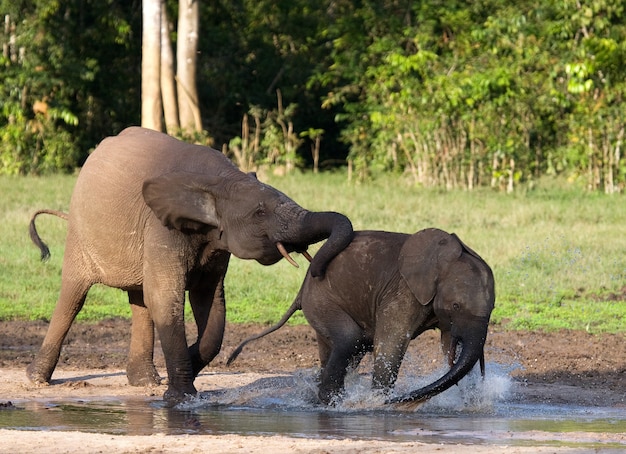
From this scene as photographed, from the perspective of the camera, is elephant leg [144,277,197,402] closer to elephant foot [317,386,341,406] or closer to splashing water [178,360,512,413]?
splashing water [178,360,512,413]

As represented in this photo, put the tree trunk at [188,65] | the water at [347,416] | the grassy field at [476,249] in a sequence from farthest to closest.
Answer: the tree trunk at [188,65]
the grassy field at [476,249]
the water at [347,416]

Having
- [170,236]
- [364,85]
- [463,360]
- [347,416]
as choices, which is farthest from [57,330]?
[364,85]

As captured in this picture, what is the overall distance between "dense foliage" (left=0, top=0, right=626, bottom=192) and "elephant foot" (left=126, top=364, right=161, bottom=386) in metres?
12.6

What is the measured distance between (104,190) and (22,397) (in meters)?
1.47

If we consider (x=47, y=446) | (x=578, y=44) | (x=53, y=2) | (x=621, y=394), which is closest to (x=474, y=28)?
(x=578, y=44)

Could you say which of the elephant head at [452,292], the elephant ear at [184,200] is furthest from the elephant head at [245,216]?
the elephant head at [452,292]

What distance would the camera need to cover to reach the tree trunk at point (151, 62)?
2195 cm

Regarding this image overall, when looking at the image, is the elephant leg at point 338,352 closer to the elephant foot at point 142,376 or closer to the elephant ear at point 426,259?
the elephant ear at point 426,259

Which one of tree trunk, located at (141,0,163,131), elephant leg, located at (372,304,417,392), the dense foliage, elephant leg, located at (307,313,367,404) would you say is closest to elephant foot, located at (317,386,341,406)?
elephant leg, located at (307,313,367,404)

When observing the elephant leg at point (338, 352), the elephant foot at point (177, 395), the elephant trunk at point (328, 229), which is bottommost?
the elephant foot at point (177, 395)

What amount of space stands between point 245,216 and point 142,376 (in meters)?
1.82

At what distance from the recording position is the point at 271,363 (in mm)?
10828

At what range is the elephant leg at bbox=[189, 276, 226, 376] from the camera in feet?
30.2

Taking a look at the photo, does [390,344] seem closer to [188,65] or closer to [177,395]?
[177,395]
